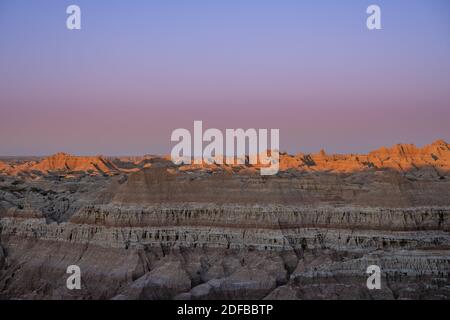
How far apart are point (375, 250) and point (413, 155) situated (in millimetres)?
81974

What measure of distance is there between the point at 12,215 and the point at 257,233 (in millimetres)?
26123

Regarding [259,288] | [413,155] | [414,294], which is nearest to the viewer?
[414,294]

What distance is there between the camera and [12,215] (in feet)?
250

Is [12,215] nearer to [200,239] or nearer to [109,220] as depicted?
[109,220]

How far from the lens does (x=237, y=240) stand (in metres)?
65.9

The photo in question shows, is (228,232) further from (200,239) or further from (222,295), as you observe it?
(222,295)

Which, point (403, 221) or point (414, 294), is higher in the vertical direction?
point (403, 221)

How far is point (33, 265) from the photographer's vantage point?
218ft

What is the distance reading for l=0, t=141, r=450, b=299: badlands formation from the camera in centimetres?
5619

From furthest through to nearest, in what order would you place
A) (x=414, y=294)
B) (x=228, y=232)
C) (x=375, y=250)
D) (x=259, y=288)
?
(x=228, y=232), (x=375, y=250), (x=259, y=288), (x=414, y=294)

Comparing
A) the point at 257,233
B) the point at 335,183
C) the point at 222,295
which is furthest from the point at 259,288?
the point at 335,183

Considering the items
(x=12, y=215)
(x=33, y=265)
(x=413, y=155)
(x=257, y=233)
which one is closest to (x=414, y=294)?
(x=257, y=233)

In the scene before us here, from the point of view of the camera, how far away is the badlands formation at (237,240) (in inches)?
2212
